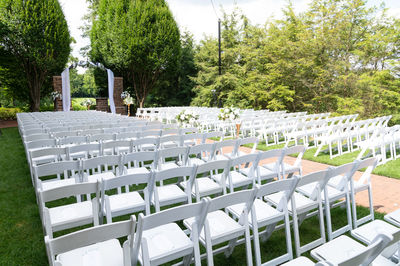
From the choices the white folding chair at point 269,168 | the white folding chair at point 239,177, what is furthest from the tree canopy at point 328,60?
the white folding chair at point 239,177

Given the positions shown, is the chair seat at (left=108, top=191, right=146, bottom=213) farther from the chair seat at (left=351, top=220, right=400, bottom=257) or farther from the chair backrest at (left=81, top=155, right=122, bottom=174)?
the chair seat at (left=351, top=220, right=400, bottom=257)

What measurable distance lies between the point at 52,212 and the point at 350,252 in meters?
2.83

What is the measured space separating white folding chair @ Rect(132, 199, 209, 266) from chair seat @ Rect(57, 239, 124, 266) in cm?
16

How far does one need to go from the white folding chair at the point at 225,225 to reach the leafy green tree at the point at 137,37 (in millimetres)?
23747

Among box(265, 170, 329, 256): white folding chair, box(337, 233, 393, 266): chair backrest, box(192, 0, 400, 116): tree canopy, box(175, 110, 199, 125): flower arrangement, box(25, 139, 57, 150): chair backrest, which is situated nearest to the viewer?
box(337, 233, 393, 266): chair backrest

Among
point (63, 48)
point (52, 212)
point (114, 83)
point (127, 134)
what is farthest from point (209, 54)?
Answer: point (52, 212)

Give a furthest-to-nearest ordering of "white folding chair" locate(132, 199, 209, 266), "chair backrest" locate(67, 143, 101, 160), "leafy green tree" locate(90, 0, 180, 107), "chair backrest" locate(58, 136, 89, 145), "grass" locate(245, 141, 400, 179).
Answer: "leafy green tree" locate(90, 0, 180, 107)
"grass" locate(245, 141, 400, 179)
"chair backrest" locate(58, 136, 89, 145)
"chair backrest" locate(67, 143, 101, 160)
"white folding chair" locate(132, 199, 209, 266)

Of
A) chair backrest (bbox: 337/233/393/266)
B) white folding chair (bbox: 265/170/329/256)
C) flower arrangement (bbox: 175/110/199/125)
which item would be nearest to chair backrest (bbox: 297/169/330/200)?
white folding chair (bbox: 265/170/329/256)

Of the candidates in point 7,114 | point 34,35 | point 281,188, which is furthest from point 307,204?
point 7,114

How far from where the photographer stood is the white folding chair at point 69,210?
7.50 ft

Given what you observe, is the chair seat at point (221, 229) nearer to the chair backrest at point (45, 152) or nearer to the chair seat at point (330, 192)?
the chair seat at point (330, 192)

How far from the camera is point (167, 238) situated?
2.29 metres

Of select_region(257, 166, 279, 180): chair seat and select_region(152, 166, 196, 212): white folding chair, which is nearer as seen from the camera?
select_region(152, 166, 196, 212): white folding chair

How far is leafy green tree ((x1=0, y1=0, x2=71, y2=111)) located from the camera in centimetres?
1922
